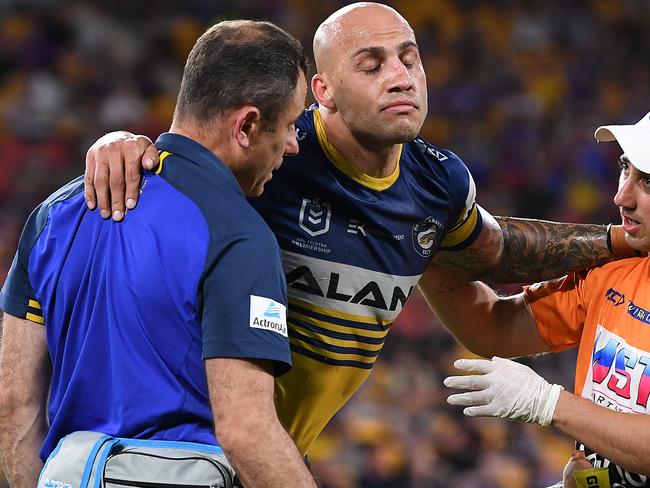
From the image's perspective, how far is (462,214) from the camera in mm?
3402

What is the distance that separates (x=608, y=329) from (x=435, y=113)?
7319mm

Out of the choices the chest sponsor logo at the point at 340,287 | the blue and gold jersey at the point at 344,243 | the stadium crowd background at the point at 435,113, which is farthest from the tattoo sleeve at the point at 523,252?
the stadium crowd background at the point at 435,113

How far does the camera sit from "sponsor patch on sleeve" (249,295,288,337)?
2.15 m

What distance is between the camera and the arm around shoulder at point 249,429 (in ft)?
6.90

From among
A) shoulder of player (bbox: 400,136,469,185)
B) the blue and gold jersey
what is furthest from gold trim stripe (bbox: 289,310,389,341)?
shoulder of player (bbox: 400,136,469,185)

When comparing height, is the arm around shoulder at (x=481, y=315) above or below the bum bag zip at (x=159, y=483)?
above

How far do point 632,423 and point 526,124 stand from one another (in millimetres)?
7826

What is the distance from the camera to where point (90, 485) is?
2.15 meters

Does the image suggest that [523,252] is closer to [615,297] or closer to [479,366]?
[615,297]

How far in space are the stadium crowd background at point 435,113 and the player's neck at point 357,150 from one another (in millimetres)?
4056

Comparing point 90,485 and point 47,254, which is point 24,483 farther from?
point 47,254

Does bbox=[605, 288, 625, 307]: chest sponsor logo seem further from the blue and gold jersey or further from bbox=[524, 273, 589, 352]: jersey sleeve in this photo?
the blue and gold jersey

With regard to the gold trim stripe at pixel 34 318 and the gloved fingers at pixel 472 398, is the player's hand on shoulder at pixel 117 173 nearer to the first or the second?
the gold trim stripe at pixel 34 318

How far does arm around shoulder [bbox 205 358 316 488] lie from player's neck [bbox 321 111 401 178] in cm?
121
